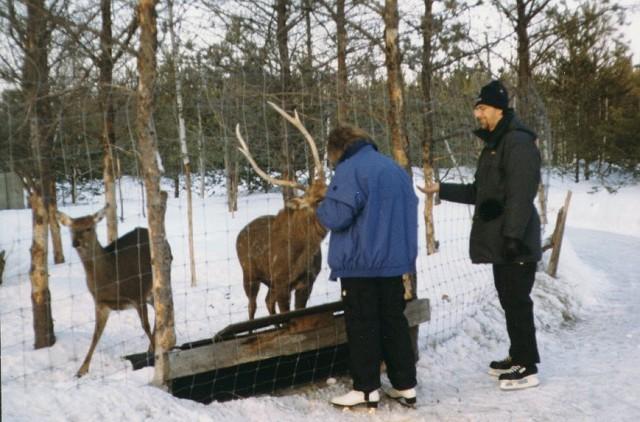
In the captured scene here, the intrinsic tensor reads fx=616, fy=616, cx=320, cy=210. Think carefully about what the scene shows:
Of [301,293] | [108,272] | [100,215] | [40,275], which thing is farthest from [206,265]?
[100,215]

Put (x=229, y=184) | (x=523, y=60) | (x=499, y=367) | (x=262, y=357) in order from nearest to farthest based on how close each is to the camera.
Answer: (x=262, y=357) < (x=499, y=367) < (x=523, y=60) < (x=229, y=184)

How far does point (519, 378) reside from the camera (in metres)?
4.77

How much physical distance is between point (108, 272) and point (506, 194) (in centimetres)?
393

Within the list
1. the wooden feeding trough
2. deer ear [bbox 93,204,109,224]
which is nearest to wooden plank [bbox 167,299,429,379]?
the wooden feeding trough

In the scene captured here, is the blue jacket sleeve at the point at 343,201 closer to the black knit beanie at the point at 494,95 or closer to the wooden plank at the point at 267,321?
the wooden plank at the point at 267,321

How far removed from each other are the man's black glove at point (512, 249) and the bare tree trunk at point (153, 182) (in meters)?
2.47

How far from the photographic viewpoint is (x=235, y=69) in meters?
8.40

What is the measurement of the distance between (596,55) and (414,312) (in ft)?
82.6

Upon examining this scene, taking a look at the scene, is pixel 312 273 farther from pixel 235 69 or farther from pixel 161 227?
pixel 235 69

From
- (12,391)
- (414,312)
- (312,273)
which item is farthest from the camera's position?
(312,273)

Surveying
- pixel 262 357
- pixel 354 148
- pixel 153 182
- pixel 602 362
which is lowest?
pixel 602 362

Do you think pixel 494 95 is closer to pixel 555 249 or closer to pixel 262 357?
pixel 262 357

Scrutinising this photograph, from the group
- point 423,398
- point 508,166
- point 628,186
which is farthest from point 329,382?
point 628,186

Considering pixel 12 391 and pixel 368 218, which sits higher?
pixel 368 218
